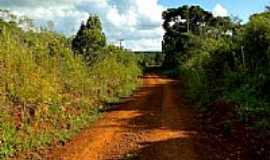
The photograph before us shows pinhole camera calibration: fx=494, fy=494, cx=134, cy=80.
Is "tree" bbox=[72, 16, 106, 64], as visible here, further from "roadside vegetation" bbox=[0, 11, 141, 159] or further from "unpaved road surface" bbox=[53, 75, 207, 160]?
"unpaved road surface" bbox=[53, 75, 207, 160]

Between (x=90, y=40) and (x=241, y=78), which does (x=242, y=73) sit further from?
(x=90, y=40)

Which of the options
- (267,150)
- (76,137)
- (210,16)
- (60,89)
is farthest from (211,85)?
(210,16)

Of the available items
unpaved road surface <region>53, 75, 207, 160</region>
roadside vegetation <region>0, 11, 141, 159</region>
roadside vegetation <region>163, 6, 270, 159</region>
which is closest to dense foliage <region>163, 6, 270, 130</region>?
roadside vegetation <region>163, 6, 270, 159</region>

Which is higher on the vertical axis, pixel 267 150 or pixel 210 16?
pixel 210 16

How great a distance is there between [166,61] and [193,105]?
45.6 metres

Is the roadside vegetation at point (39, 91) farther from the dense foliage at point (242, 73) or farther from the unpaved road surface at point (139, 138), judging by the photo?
the dense foliage at point (242, 73)

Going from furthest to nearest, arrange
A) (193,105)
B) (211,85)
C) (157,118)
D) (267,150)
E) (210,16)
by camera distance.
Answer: (210,16) → (211,85) → (193,105) → (157,118) → (267,150)

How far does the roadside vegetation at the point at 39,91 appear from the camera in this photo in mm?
12492

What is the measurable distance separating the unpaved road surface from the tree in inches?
287

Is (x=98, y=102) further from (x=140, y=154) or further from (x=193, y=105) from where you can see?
(x=140, y=154)

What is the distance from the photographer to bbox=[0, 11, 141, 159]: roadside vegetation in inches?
492

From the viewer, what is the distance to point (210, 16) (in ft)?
211

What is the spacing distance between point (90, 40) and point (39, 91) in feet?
41.8

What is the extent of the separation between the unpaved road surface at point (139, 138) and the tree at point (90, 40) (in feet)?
23.9
